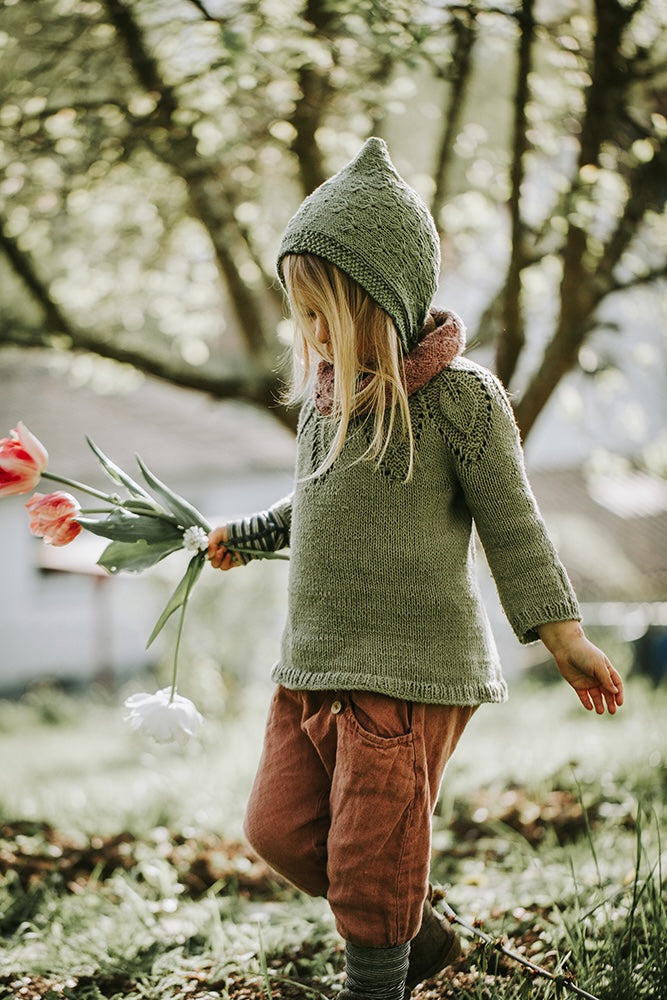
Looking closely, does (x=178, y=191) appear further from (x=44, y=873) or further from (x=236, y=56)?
(x=44, y=873)

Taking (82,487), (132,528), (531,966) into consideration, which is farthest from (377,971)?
(82,487)

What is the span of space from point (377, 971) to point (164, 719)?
26.7 inches

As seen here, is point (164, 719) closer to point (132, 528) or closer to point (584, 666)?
point (132, 528)

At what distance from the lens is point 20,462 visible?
203 cm

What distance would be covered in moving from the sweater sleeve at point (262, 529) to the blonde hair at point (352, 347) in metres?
0.33

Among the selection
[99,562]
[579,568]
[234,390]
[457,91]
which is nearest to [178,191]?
[234,390]

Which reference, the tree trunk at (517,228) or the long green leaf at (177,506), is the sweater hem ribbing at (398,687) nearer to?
the long green leaf at (177,506)

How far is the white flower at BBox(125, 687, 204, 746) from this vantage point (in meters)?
2.08

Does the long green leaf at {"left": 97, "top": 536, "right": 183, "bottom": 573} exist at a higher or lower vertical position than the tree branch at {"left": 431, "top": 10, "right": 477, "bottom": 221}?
lower

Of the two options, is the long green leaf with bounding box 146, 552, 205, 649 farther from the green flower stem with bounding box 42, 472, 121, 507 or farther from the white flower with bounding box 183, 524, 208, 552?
the green flower stem with bounding box 42, 472, 121, 507

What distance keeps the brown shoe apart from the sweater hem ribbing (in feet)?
1.86

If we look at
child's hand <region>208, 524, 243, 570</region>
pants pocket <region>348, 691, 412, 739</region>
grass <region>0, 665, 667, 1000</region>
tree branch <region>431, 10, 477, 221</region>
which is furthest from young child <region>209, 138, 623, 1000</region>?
tree branch <region>431, 10, 477, 221</region>

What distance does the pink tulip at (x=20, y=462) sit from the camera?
2.02m

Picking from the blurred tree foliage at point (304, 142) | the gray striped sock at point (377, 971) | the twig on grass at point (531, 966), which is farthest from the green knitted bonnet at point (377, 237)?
the twig on grass at point (531, 966)
